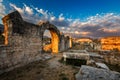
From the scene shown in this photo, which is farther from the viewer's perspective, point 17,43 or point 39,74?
point 17,43

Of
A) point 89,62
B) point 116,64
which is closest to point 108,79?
point 89,62

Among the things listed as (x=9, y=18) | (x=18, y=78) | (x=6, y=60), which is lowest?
(x=18, y=78)

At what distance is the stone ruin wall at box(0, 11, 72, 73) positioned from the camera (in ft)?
16.0

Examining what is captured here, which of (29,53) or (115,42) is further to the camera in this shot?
(115,42)

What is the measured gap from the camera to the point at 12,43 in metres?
5.29

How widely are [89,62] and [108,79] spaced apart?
2.98 meters

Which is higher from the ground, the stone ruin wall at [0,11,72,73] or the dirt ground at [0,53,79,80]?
the stone ruin wall at [0,11,72,73]

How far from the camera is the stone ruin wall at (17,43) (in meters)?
4.86

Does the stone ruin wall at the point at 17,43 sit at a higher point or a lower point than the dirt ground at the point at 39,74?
higher

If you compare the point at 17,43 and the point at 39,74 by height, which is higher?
the point at 17,43

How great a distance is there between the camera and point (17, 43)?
5676mm

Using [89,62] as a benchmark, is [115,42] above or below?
above

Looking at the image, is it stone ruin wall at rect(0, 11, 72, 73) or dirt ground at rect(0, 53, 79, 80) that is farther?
stone ruin wall at rect(0, 11, 72, 73)

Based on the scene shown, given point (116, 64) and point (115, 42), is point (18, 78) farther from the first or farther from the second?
point (115, 42)
